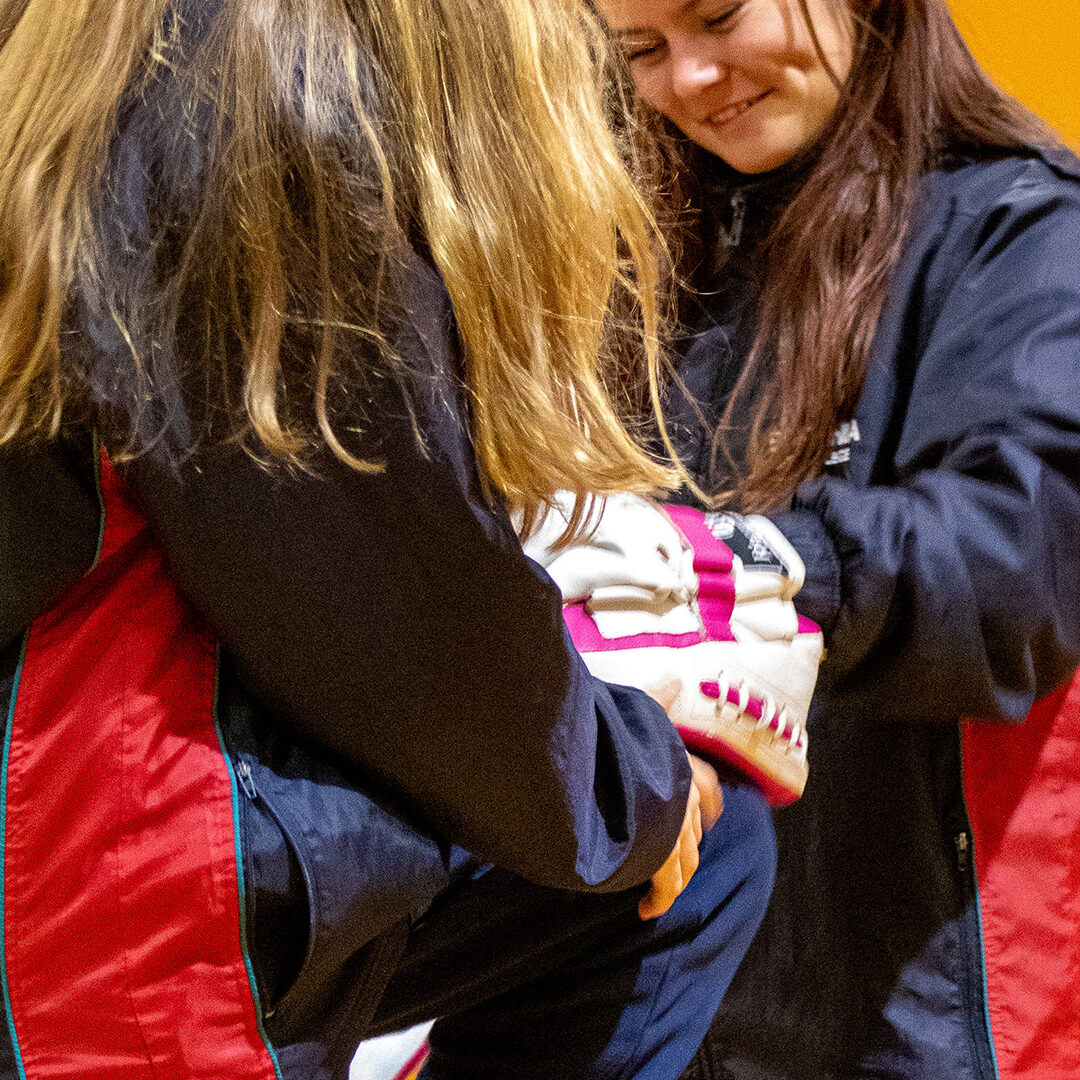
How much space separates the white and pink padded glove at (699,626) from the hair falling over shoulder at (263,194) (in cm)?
26

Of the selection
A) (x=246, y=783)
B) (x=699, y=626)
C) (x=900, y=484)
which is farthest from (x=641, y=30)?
(x=246, y=783)

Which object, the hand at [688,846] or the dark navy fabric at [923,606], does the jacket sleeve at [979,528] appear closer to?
the dark navy fabric at [923,606]

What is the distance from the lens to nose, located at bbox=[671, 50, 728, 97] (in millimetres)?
1046

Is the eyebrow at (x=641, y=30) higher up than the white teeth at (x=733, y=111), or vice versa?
the eyebrow at (x=641, y=30)

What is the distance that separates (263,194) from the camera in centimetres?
49

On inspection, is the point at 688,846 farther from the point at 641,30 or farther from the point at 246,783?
the point at 641,30

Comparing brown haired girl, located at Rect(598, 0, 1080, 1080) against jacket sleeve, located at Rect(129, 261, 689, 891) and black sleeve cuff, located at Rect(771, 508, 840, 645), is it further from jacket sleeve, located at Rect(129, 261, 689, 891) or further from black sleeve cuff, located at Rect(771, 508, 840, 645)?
jacket sleeve, located at Rect(129, 261, 689, 891)

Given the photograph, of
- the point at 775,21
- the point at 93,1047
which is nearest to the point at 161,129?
the point at 93,1047

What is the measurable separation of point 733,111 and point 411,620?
0.71m

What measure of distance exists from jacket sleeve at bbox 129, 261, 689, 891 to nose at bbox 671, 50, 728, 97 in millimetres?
622

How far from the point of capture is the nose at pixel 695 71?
105 centimetres

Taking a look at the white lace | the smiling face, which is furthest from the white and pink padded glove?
the smiling face

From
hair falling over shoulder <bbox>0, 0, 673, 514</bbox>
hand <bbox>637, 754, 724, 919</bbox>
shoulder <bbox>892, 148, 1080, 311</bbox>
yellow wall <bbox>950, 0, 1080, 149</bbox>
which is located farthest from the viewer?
yellow wall <bbox>950, 0, 1080, 149</bbox>

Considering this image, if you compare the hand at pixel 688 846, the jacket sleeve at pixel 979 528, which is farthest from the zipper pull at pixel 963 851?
the hand at pixel 688 846
